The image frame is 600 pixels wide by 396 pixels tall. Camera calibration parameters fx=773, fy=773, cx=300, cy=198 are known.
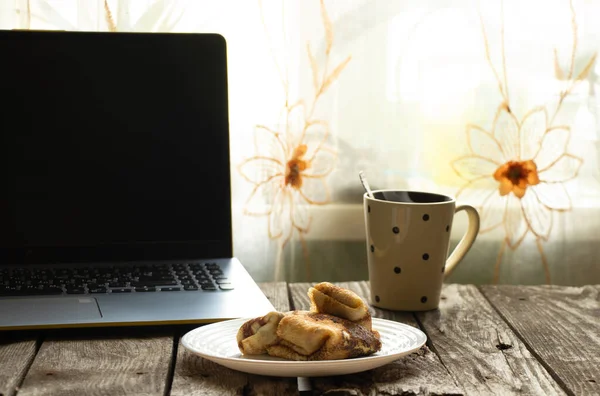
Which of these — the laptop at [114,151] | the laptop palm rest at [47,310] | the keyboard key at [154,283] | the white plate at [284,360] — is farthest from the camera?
the laptop at [114,151]

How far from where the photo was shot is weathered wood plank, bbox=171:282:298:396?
63cm

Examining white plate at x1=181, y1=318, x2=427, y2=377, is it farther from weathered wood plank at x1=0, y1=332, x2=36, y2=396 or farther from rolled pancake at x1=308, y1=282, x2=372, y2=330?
weathered wood plank at x1=0, y1=332, x2=36, y2=396

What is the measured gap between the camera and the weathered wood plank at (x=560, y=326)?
70 cm

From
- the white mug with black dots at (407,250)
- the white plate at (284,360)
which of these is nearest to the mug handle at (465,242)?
the white mug with black dots at (407,250)

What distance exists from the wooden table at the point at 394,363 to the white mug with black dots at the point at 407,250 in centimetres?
2

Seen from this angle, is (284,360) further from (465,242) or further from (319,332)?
(465,242)

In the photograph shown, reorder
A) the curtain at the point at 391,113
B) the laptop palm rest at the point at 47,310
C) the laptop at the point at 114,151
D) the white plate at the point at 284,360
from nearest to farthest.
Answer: the white plate at the point at 284,360, the laptop palm rest at the point at 47,310, the laptop at the point at 114,151, the curtain at the point at 391,113

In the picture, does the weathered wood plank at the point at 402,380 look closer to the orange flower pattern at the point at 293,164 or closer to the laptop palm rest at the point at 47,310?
the laptop palm rest at the point at 47,310

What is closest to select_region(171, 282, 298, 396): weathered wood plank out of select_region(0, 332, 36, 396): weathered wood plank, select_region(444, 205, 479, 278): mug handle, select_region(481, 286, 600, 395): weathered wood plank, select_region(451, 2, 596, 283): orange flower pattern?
select_region(0, 332, 36, 396): weathered wood plank

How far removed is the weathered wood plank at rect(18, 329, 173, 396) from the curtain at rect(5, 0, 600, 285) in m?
0.52

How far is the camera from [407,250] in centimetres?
90

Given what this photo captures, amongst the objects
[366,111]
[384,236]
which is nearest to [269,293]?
[384,236]

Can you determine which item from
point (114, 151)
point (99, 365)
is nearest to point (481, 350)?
point (99, 365)

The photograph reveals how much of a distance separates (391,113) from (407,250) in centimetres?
40
